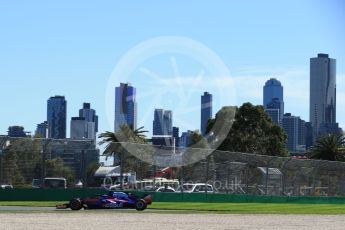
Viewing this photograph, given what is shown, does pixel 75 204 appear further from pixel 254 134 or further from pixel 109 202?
pixel 254 134

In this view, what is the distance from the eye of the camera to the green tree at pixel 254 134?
92.7 m

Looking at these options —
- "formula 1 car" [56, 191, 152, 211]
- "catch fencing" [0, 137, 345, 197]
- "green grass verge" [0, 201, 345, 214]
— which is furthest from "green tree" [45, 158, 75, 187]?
"formula 1 car" [56, 191, 152, 211]

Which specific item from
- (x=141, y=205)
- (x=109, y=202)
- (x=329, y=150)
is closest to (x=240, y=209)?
(x=141, y=205)

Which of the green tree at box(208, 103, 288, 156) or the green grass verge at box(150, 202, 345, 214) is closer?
the green grass verge at box(150, 202, 345, 214)

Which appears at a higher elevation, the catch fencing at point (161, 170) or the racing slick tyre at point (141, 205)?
the catch fencing at point (161, 170)

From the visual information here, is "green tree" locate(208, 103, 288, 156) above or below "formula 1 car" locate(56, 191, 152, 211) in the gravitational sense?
above

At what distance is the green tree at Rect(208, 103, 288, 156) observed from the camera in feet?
304

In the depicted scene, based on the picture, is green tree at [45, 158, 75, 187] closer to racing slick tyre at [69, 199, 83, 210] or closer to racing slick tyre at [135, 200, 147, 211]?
racing slick tyre at [69, 199, 83, 210]

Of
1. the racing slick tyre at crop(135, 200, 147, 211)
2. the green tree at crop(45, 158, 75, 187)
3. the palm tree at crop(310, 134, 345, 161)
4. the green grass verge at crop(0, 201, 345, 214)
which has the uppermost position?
the palm tree at crop(310, 134, 345, 161)

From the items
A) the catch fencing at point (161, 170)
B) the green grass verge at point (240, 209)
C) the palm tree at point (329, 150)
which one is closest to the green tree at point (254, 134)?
the palm tree at point (329, 150)

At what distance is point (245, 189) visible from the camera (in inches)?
1978

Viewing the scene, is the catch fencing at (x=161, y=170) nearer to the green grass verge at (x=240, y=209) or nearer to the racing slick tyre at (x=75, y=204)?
the green grass verge at (x=240, y=209)

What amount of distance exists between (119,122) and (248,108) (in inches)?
626

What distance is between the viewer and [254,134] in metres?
93.3
